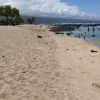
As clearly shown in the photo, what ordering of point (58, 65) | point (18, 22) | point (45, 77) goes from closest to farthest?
point (45, 77) < point (58, 65) < point (18, 22)

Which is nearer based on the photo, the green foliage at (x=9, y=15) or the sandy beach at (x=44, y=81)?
the sandy beach at (x=44, y=81)

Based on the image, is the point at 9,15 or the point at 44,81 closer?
the point at 44,81

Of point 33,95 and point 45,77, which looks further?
point 45,77

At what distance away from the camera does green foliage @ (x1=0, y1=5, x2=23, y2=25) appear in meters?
112

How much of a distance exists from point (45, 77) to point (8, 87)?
2.87 meters

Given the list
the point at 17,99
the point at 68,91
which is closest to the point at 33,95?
the point at 17,99

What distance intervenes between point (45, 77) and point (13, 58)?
16.5ft

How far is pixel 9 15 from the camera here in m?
114

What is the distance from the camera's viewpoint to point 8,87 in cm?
1197

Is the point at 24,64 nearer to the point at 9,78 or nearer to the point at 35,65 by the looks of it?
the point at 35,65

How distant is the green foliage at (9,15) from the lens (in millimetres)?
111688

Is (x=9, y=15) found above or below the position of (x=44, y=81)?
above

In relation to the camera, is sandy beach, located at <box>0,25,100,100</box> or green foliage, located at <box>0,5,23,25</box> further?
green foliage, located at <box>0,5,23,25</box>

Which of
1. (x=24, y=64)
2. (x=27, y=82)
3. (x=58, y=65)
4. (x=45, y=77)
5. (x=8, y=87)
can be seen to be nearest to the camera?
(x=8, y=87)
